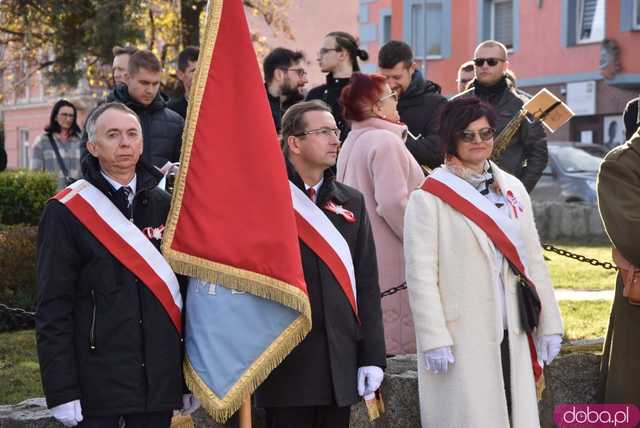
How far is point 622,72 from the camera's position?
2950cm

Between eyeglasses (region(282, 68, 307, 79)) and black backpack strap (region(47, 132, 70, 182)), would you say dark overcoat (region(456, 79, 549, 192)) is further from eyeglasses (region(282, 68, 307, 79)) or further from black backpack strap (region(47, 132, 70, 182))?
black backpack strap (region(47, 132, 70, 182))

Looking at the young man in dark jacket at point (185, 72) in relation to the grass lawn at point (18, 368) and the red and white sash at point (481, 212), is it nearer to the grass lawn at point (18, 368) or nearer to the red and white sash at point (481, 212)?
the grass lawn at point (18, 368)

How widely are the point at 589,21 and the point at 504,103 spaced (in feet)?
78.6

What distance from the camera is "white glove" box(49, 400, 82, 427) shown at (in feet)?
15.5

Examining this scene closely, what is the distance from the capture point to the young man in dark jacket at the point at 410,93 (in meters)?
8.14

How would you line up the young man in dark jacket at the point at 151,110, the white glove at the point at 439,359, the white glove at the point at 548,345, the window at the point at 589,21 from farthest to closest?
the window at the point at 589,21
the young man in dark jacket at the point at 151,110
the white glove at the point at 548,345
the white glove at the point at 439,359

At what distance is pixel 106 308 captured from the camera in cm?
486

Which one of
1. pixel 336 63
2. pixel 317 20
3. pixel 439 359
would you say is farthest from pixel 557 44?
pixel 439 359

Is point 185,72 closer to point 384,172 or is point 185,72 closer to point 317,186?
point 384,172

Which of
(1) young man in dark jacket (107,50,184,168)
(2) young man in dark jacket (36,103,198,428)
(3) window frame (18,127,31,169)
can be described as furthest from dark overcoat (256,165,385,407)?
(3) window frame (18,127,31,169)

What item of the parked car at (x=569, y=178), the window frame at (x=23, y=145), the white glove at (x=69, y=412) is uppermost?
the white glove at (x=69, y=412)

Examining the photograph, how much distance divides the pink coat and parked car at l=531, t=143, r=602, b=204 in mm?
14616

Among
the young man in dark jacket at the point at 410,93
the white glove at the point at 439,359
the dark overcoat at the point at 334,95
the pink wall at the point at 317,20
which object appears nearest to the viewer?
the white glove at the point at 439,359

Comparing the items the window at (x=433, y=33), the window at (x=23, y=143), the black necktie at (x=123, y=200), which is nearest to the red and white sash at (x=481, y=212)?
the black necktie at (x=123, y=200)
